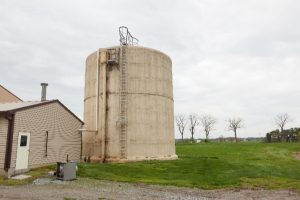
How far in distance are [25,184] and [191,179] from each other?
359 inches

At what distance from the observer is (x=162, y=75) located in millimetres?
27984

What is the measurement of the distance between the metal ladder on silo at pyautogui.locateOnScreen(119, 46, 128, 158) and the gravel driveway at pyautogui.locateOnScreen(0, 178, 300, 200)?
836 centimetres

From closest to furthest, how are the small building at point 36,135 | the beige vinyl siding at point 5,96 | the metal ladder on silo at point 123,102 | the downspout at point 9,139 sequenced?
the downspout at point 9,139 < the small building at point 36,135 < the metal ladder on silo at point 123,102 < the beige vinyl siding at point 5,96

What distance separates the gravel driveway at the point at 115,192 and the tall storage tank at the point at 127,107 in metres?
8.78

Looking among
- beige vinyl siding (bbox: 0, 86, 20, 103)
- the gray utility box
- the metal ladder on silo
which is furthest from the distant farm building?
beige vinyl siding (bbox: 0, 86, 20, 103)

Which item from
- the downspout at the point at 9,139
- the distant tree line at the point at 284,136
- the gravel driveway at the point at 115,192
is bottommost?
the gravel driveway at the point at 115,192

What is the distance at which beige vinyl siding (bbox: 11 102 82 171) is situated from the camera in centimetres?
1934

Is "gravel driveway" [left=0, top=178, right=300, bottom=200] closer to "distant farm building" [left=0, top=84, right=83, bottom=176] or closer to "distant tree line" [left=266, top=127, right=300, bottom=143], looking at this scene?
"distant farm building" [left=0, top=84, right=83, bottom=176]

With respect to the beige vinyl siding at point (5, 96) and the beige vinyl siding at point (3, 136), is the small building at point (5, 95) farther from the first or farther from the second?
the beige vinyl siding at point (3, 136)

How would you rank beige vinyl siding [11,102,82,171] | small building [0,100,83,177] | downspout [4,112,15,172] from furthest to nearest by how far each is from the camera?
beige vinyl siding [11,102,82,171]
small building [0,100,83,177]
downspout [4,112,15,172]

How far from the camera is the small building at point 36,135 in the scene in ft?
59.2

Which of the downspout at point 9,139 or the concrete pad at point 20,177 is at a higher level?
the downspout at point 9,139

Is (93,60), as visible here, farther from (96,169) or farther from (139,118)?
(96,169)

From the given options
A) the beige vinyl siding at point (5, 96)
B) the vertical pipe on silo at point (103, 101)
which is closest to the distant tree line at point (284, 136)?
the beige vinyl siding at point (5, 96)
